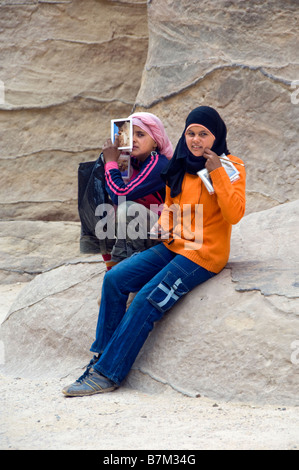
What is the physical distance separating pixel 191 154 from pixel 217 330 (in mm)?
980

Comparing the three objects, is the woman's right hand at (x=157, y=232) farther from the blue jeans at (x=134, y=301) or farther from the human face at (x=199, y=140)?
the human face at (x=199, y=140)

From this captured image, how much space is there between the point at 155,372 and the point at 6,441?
3.15 ft

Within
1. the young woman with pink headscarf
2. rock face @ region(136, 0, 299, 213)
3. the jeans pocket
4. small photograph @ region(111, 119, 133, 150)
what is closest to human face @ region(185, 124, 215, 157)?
the young woman with pink headscarf

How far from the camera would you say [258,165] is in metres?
5.63

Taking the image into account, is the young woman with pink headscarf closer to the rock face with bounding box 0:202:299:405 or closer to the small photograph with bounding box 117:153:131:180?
the small photograph with bounding box 117:153:131:180

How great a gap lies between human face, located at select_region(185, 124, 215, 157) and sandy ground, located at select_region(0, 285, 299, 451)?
131 centimetres

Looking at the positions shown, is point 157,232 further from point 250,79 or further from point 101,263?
point 250,79

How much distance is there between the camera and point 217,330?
10.7 ft

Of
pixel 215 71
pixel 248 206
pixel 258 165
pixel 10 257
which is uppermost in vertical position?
pixel 215 71

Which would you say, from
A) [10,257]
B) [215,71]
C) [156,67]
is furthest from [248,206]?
[10,257]

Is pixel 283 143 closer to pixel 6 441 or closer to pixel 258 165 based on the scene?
pixel 258 165

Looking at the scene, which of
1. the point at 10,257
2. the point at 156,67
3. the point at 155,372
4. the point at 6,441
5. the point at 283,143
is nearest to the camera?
the point at 6,441

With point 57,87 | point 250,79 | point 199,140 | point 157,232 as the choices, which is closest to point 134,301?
point 157,232

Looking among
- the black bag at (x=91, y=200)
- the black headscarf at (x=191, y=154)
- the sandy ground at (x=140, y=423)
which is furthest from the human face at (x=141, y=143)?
the sandy ground at (x=140, y=423)
